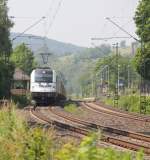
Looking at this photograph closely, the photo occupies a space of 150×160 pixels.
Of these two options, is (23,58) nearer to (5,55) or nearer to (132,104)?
(5,55)

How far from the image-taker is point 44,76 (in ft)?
173

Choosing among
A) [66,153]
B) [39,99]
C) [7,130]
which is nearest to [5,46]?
[39,99]

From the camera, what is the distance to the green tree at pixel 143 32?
236 ft

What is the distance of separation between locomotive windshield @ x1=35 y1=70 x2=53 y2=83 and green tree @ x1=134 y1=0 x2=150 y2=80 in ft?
67.7

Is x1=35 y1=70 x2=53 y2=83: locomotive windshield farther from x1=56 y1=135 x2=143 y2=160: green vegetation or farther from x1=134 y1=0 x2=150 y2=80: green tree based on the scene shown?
x1=56 y1=135 x2=143 y2=160: green vegetation

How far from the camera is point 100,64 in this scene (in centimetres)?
16038

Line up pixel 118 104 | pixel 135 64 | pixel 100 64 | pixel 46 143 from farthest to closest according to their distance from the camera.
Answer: pixel 100 64, pixel 135 64, pixel 118 104, pixel 46 143

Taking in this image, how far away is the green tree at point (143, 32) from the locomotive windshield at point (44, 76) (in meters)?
20.6

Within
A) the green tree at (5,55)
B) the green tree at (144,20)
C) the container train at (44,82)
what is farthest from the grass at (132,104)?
the green tree at (144,20)

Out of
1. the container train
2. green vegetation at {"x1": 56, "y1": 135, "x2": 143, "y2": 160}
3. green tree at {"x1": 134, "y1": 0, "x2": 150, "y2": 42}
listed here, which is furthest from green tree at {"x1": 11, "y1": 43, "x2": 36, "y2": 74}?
green vegetation at {"x1": 56, "y1": 135, "x2": 143, "y2": 160}

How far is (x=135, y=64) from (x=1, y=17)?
18.4m

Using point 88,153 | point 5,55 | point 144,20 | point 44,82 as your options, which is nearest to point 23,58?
point 144,20

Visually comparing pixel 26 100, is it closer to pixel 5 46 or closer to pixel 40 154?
pixel 5 46

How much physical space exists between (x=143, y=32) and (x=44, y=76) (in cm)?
2392
